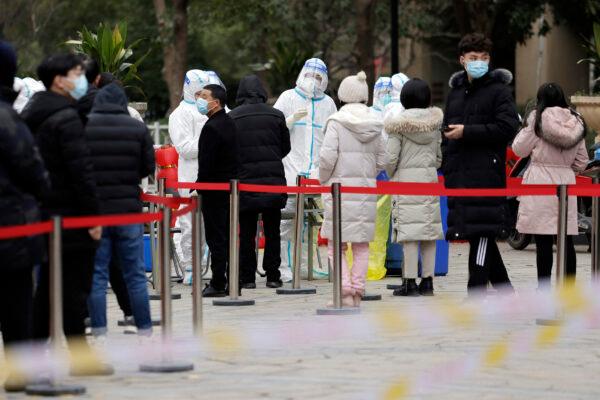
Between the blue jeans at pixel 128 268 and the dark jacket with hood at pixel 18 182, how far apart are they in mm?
1676

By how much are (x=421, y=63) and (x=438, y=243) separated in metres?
36.6

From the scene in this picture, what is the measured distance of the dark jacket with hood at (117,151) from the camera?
1090 cm

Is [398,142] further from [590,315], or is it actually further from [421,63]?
[421,63]

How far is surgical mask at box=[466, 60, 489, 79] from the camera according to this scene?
13312mm

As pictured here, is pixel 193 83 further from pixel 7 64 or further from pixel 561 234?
pixel 7 64

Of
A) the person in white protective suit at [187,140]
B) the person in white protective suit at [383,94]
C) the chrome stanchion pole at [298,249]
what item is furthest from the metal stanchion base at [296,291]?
the person in white protective suit at [383,94]

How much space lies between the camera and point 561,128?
13.6 metres

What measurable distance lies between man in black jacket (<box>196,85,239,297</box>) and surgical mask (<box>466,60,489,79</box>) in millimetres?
2355

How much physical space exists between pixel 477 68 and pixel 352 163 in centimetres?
122

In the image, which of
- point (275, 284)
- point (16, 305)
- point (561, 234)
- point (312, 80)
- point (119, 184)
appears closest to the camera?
point (16, 305)

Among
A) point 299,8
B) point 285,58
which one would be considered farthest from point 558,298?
point 299,8

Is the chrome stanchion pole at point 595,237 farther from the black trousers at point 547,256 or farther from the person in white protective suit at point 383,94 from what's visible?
the person in white protective suit at point 383,94

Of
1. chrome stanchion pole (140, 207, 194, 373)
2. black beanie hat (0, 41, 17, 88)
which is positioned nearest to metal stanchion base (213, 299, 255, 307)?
chrome stanchion pole (140, 207, 194, 373)

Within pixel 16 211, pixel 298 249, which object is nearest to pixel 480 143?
pixel 298 249
